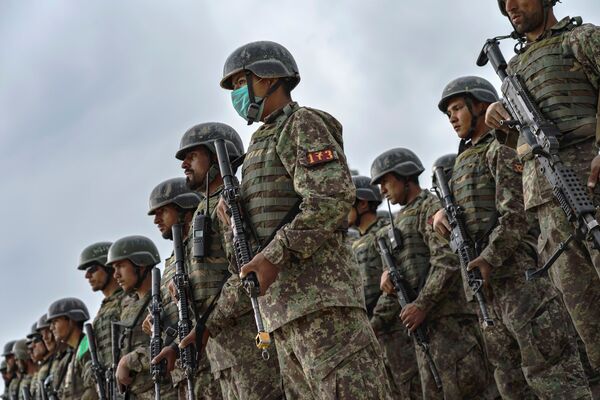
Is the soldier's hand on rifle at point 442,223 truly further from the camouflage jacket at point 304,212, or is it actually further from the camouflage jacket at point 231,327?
the camouflage jacket at point 304,212

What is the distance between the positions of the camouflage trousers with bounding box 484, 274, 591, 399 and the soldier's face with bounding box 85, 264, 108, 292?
6513 millimetres

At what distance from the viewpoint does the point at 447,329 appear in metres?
7.76

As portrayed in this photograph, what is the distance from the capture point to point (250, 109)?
566 centimetres

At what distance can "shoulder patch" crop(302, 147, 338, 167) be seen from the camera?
499 cm

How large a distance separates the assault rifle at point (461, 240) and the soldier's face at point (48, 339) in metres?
9.53

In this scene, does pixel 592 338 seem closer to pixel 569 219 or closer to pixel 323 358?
pixel 569 219

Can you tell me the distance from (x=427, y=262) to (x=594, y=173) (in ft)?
12.7

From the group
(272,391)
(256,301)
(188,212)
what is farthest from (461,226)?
(188,212)

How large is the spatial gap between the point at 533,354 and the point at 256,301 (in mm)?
2441

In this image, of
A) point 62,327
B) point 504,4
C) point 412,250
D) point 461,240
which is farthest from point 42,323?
point 504,4

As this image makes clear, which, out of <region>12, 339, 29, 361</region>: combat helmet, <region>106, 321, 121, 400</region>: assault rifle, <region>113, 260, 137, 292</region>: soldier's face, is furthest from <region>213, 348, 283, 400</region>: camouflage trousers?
<region>12, 339, 29, 361</region>: combat helmet

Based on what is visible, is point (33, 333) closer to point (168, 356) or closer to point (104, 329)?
point (104, 329)

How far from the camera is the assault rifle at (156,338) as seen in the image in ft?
24.5

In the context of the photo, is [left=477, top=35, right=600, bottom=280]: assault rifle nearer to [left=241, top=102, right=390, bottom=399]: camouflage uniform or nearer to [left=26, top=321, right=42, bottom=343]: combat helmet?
[left=241, top=102, right=390, bottom=399]: camouflage uniform
